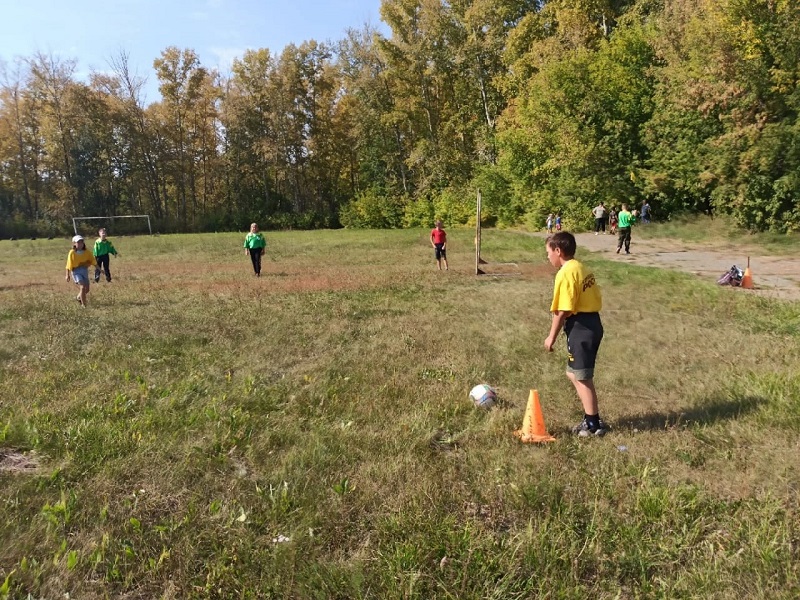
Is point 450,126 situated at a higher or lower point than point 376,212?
higher

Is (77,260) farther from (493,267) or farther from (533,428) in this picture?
(493,267)

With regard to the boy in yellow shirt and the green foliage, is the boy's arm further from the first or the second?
the green foliage

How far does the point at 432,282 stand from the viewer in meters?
13.9

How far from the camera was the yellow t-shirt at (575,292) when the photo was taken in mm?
4359

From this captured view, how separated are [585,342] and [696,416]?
57.3 inches

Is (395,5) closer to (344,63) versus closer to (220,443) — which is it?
(344,63)

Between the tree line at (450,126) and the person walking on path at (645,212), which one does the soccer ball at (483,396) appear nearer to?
the tree line at (450,126)

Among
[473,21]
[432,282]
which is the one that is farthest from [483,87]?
[432,282]

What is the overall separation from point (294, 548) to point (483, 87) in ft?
137

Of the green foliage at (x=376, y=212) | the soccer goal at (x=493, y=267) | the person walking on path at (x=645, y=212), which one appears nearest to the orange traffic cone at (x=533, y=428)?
the soccer goal at (x=493, y=267)

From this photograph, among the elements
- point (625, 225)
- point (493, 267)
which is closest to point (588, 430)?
point (493, 267)

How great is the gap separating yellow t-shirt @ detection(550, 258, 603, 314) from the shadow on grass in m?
1.19

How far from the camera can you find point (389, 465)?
394 cm

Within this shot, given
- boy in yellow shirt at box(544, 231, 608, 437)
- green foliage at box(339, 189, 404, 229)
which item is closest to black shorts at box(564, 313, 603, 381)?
boy in yellow shirt at box(544, 231, 608, 437)
